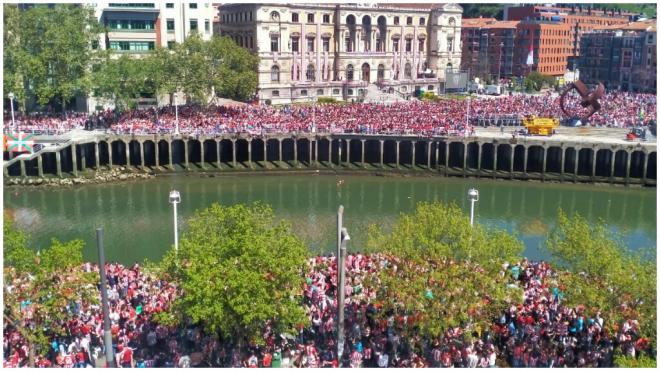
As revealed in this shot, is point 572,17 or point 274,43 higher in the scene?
point 572,17

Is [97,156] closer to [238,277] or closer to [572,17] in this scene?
[238,277]

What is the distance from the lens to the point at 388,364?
27.5 m

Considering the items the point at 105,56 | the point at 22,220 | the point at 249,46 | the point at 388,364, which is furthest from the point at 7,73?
the point at 388,364

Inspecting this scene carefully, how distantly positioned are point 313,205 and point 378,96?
53.8 m

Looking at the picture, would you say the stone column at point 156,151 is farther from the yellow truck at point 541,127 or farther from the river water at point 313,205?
the yellow truck at point 541,127

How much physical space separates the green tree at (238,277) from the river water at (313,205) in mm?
18979

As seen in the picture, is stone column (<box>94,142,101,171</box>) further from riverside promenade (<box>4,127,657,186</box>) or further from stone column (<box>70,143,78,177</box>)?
stone column (<box>70,143,78,177</box>)

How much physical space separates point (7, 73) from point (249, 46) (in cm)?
4010

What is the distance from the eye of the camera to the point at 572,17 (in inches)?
Answer: 6752

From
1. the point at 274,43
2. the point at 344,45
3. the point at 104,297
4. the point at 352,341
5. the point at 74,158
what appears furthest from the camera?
the point at 344,45

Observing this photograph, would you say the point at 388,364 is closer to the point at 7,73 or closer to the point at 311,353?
the point at 311,353

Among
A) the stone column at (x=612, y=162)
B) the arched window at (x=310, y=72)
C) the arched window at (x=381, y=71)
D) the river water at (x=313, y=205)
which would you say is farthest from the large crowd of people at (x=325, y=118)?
the arched window at (x=381, y=71)

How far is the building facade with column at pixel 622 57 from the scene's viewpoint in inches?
5797

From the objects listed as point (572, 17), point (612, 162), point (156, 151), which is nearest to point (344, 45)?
point (156, 151)
